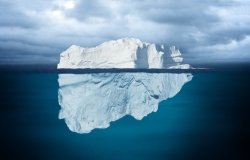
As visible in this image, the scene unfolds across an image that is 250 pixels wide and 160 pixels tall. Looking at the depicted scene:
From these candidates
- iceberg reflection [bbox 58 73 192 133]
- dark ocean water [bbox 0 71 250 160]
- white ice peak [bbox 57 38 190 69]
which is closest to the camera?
white ice peak [bbox 57 38 190 69]

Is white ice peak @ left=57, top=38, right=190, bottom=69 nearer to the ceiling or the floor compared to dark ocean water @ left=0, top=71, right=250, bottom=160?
nearer to the ceiling

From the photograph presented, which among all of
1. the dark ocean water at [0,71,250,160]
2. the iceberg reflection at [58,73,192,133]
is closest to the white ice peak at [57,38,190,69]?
the iceberg reflection at [58,73,192,133]

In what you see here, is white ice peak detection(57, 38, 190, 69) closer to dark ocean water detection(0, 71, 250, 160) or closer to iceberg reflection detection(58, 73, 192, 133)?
iceberg reflection detection(58, 73, 192, 133)

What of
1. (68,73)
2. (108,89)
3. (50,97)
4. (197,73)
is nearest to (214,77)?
(197,73)

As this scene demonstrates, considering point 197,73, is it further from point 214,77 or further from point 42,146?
point 42,146

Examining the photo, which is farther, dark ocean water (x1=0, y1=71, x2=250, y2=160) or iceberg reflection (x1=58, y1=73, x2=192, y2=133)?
dark ocean water (x1=0, y1=71, x2=250, y2=160)

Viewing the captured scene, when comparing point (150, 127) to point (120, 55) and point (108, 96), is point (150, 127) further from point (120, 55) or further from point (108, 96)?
point (120, 55)
